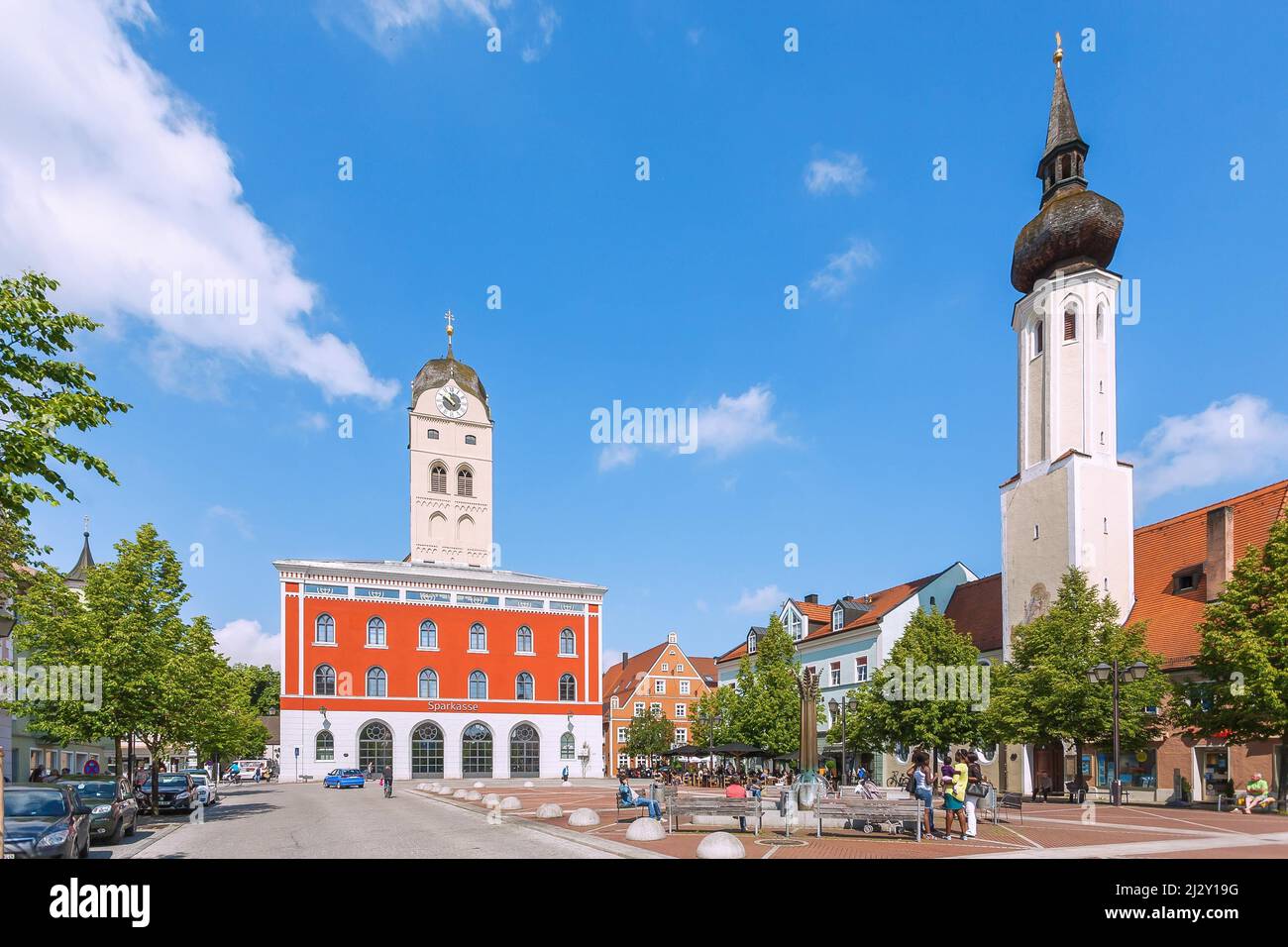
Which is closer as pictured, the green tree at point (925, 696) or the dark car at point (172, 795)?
the dark car at point (172, 795)

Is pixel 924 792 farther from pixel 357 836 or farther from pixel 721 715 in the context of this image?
pixel 721 715

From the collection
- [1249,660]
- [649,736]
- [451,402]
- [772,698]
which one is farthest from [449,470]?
[1249,660]

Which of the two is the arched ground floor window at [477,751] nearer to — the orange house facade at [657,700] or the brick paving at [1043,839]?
the orange house facade at [657,700]

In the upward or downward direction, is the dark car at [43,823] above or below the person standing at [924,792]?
above

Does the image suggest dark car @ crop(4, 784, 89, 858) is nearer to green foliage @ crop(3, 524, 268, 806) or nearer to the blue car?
green foliage @ crop(3, 524, 268, 806)

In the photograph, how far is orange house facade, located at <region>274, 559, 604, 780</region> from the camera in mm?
62438

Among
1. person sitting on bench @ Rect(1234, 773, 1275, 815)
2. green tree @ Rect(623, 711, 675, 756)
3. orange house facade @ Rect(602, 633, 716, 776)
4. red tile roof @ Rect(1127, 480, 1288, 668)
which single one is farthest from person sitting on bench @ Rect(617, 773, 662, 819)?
orange house facade @ Rect(602, 633, 716, 776)

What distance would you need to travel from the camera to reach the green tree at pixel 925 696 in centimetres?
3941

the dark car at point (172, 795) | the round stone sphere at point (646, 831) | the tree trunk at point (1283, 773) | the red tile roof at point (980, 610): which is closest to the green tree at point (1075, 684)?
the tree trunk at point (1283, 773)

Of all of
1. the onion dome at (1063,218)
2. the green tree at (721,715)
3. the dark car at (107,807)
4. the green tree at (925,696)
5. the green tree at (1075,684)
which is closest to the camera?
the dark car at (107,807)

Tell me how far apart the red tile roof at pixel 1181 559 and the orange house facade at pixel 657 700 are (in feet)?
155
